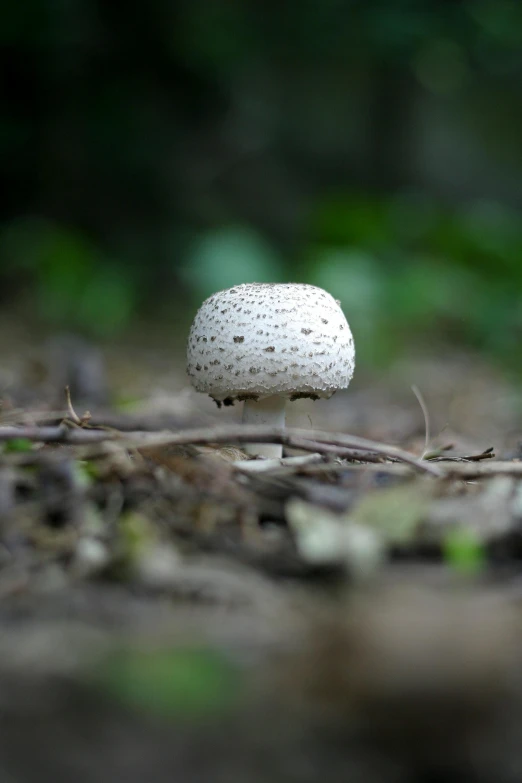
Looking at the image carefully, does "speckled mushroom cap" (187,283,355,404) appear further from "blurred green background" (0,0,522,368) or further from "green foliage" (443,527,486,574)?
"blurred green background" (0,0,522,368)

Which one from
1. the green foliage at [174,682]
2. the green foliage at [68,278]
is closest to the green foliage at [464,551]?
the green foliage at [174,682]

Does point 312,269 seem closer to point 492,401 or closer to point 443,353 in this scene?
point 443,353

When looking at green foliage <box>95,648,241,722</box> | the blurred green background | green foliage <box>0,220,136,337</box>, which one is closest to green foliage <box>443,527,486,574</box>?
green foliage <box>95,648,241,722</box>

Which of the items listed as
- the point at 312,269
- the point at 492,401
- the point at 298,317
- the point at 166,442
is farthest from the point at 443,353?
the point at 166,442

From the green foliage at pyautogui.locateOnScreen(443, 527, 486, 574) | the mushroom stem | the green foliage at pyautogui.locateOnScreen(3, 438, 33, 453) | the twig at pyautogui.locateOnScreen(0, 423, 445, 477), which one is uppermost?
the mushroom stem

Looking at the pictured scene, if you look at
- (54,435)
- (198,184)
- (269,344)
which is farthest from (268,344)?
(198,184)

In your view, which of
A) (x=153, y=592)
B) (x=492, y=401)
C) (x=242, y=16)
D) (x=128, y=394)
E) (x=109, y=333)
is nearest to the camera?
(x=153, y=592)
